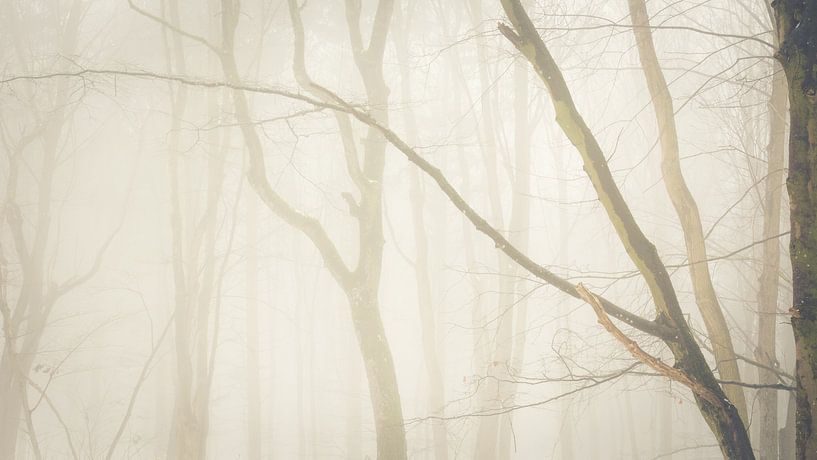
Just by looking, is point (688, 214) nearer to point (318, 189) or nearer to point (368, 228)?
point (368, 228)

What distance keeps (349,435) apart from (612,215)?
45.7ft

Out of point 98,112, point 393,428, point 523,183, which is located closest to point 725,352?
point 393,428

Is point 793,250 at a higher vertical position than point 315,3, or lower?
Result: lower

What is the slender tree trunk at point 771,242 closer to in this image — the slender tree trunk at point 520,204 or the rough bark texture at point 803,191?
the rough bark texture at point 803,191

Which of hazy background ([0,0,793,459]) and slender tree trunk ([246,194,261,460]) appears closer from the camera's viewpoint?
hazy background ([0,0,793,459])

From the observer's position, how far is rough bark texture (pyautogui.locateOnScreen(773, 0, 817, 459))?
4.46ft

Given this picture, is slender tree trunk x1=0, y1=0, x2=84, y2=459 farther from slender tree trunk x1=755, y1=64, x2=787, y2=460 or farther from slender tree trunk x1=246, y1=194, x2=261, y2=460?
slender tree trunk x1=755, y1=64, x2=787, y2=460

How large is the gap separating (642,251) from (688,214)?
70.6 inches

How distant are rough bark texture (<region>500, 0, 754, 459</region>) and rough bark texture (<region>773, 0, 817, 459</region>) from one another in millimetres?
184

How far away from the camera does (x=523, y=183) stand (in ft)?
27.0

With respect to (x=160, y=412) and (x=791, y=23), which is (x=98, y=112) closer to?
(x=160, y=412)

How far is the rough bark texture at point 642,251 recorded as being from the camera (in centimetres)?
147

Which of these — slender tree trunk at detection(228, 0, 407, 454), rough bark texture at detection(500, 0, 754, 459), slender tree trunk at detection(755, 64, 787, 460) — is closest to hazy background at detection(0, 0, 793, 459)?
slender tree trunk at detection(228, 0, 407, 454)

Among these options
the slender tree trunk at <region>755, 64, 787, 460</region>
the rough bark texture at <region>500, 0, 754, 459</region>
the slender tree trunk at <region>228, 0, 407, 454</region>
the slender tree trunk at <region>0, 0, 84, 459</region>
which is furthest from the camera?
the slender tree trunk at <region>0, 0, 84, 459</region>
